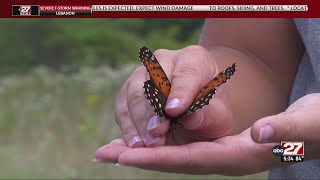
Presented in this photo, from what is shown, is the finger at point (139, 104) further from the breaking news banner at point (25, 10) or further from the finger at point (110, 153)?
the breaking news banner at point (25, 10)

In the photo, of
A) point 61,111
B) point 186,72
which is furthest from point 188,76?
point 61,111

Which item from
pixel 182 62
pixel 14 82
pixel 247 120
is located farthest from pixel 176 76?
pixel 14 82

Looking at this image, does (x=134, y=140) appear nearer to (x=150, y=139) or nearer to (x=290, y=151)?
(x=150, y=139)

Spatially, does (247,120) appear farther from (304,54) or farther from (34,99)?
(34,99)

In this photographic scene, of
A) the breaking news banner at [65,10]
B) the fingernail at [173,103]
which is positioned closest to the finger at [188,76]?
the fingernail at [173,103]

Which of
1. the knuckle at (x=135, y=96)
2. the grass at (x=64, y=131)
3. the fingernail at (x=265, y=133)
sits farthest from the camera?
the grass at (x=64, y=131)

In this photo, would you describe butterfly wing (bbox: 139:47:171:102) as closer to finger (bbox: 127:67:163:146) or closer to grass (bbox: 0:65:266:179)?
finger (bbox: 127:67:163:146)
